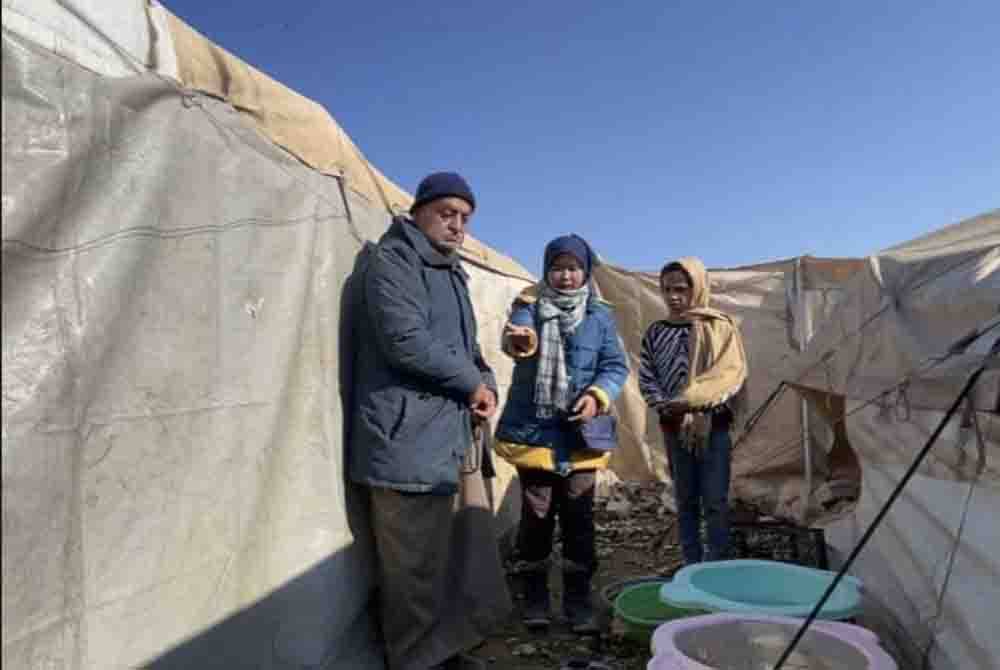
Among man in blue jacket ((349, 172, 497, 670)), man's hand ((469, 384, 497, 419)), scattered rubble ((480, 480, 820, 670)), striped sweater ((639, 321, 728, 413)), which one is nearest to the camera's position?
man in blue jacket ((349, 172, 497, 670))

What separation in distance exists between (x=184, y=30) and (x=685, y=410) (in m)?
2.56

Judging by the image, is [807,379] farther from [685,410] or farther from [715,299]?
[715,299]

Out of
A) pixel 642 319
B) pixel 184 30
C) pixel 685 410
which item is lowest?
pixel 685 410

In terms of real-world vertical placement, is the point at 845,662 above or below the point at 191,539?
below

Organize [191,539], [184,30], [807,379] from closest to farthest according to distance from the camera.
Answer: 1. [191,539]
2. [184,30]
3. [807,379]

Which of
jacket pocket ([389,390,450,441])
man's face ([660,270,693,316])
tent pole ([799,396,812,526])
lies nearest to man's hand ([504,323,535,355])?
jacket pocket ([389,390,450,441])

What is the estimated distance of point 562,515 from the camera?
3.15 metres

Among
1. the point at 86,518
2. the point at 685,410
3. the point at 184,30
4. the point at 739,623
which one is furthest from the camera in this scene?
the point at 685,410

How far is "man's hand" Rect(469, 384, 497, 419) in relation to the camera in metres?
2.53

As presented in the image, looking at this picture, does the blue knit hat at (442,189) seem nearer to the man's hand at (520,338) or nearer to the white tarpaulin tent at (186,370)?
the white tarpaulin tent at (186,370)

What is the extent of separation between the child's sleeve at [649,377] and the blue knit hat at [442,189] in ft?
4.54

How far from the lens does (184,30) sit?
105 inches

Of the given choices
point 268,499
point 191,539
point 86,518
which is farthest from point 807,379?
point 86,518

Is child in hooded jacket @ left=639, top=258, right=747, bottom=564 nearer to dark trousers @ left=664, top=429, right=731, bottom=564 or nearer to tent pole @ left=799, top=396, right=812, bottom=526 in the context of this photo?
dark trousers @ left=664, top=429, right=731, bottom=564
